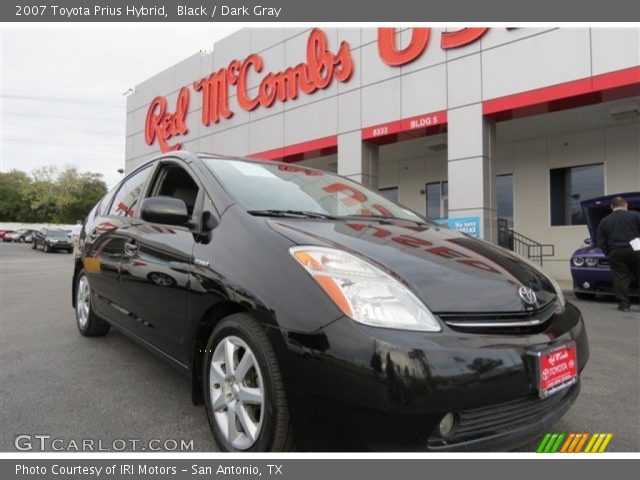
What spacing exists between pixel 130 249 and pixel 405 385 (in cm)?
224

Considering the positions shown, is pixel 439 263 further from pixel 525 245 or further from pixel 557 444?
pixel 525 245

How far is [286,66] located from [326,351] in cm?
1304

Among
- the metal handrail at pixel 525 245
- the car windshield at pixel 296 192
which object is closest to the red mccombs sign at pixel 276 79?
the metal handrail at pixel 525 245

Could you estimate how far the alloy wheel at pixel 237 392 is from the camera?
6.26 feet

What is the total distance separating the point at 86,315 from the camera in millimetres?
4359

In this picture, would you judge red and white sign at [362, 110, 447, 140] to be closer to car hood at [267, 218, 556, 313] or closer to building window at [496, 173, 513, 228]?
building window at [496, 173, 513, 228]

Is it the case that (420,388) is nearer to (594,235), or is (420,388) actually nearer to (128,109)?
(594,235)

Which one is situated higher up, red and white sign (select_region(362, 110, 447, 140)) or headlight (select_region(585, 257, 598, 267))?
red and white sign (select_region(362, 110, 447, 140))

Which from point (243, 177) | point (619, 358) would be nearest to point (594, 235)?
point (619, 358)

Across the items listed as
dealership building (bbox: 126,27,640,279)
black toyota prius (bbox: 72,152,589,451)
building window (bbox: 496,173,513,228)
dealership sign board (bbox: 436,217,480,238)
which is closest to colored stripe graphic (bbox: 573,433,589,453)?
black toyota prius (bbox: 72,152,589,451)

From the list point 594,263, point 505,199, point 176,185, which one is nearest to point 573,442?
point 176,185

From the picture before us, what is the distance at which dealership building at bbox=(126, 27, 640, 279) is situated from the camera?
8.84 m

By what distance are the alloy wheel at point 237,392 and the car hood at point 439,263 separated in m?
0.56

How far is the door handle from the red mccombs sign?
8928 millimetres
